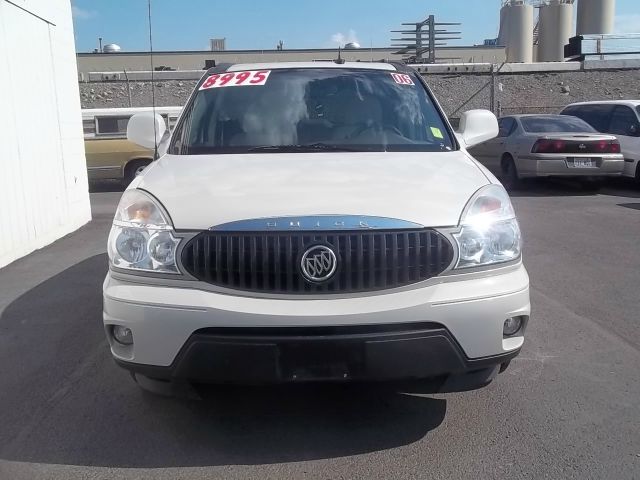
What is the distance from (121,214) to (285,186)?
31.9 inches

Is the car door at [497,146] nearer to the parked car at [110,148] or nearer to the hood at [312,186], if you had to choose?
the parked car at [110,148]

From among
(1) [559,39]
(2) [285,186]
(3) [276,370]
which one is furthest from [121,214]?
(1) [559,39]

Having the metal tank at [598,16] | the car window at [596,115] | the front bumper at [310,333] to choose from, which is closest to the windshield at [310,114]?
the front bumper at [310,333]

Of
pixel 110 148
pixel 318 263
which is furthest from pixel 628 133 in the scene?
pixel 318 263

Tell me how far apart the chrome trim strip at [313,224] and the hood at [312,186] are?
0.03 m

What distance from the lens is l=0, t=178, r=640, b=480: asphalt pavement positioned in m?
3.10

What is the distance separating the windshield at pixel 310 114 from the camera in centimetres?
412

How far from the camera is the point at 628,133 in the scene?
12773mm

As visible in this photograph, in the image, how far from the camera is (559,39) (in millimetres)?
45250

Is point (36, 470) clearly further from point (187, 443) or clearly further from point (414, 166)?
point (414, 166)

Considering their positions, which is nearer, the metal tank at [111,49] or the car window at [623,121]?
the car window at [623,121]

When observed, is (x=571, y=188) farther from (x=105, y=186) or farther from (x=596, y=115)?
(x=105, y=186)

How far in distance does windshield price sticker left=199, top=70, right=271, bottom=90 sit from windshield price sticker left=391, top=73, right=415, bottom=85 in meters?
0.88

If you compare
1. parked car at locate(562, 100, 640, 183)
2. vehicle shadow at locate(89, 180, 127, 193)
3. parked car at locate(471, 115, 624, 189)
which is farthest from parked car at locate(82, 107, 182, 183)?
parked car at locate(562, 100, 640, 183)
